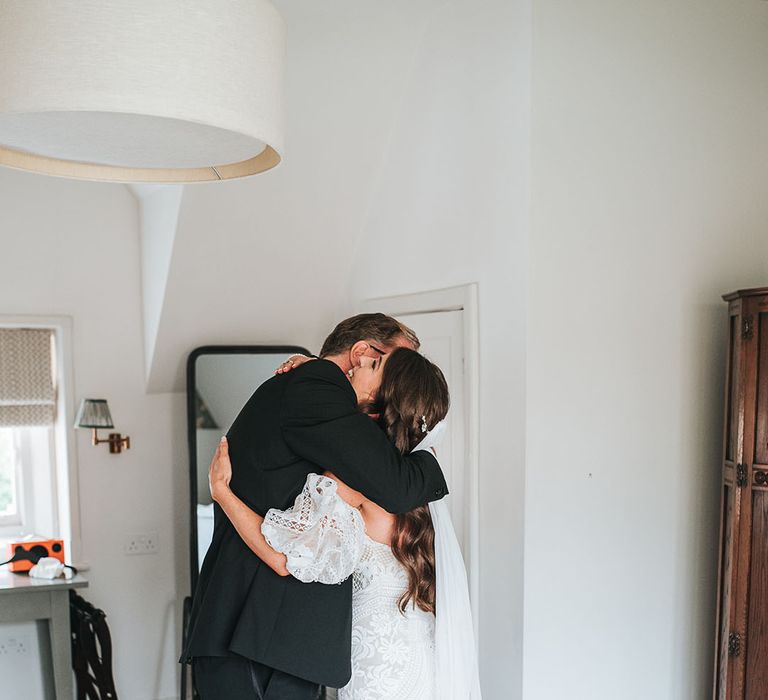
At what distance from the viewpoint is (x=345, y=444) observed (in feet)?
5.76

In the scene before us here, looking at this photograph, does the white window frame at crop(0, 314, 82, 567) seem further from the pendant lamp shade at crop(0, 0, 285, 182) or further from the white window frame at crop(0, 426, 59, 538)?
the pendant lamp shade at crop(0, 0, 285, 182)

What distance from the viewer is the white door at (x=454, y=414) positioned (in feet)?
8.91

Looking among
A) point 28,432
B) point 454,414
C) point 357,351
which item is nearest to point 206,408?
point 28,432

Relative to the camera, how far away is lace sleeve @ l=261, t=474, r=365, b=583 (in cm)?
179

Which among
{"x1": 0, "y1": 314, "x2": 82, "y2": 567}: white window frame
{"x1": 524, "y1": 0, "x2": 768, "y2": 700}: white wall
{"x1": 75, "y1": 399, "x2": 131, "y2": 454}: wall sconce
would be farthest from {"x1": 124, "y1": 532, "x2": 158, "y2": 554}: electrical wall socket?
{"x1": 524, "y1": 0, "x2": 768, "y2": 700}: white wall

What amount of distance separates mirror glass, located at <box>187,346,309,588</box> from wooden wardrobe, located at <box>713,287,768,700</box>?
209 centimetres

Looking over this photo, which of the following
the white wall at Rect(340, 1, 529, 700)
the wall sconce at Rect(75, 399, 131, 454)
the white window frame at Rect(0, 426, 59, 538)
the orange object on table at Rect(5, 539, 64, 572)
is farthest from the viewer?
the white window frame at Rect(0, 426, 59, 538)

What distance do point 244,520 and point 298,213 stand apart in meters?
1.75

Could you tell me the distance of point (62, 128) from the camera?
53.6 inches

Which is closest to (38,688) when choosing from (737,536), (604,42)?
(737,536)

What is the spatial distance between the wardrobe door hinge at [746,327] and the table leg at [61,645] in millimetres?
2608

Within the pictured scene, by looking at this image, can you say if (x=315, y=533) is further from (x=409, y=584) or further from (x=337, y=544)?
(x=409, y=584)

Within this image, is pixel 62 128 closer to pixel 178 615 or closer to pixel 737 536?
pixel 737 536

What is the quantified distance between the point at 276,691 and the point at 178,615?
2181 mm
